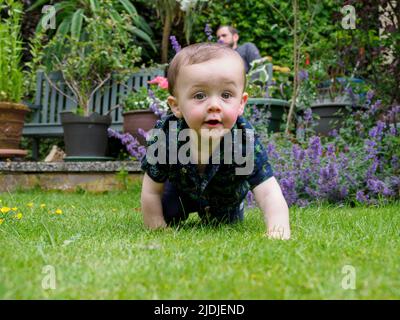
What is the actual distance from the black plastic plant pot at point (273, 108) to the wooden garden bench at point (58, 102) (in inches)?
55.8

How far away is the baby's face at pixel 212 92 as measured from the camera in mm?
2178

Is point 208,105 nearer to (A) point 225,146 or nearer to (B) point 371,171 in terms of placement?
(A) point 225,146

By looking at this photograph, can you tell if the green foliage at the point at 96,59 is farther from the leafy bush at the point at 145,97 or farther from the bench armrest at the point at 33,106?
the bench armrest at the point at 33,106

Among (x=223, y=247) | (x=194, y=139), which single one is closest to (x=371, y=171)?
(x=194, y=139)

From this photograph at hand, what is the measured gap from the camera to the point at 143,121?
18.4 feet

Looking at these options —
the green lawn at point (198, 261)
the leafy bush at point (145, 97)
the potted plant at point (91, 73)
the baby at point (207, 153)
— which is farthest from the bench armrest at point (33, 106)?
the baby at point (207, 153)

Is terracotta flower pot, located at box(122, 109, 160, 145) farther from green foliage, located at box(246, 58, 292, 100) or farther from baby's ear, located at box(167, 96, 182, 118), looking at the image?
baby's ear, located at box(167, 96, 182, 118)

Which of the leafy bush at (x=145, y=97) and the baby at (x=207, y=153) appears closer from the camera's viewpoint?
the baby at (x=207, y=153)

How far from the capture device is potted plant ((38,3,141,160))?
19.2ft

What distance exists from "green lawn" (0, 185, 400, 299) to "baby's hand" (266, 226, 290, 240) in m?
0.04

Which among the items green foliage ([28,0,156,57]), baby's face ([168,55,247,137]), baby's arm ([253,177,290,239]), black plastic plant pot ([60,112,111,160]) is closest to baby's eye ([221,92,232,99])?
baby's face ([168,55,247,137])

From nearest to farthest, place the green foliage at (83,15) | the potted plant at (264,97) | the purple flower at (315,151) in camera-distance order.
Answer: the purple flower at (315,151) < the potted plant at (264,97) < the green foliage at (83,15)

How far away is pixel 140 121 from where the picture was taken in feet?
18.4
